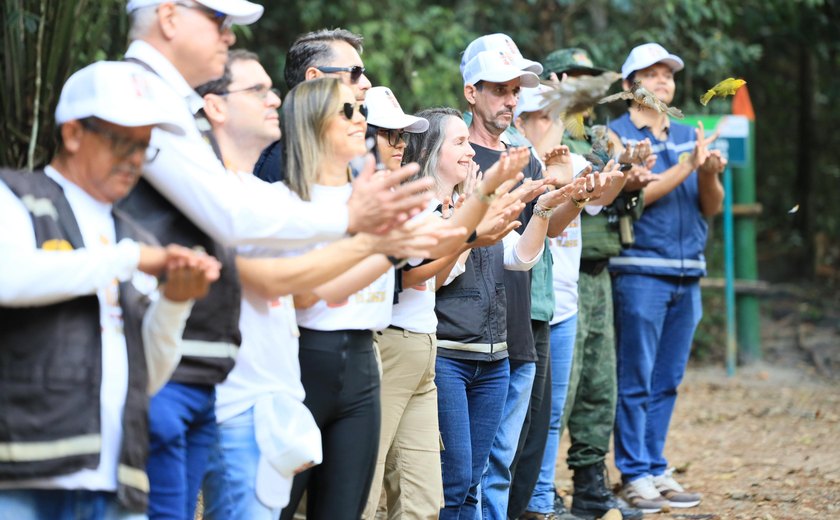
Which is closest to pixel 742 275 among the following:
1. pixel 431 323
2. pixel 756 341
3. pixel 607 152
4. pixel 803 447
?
pixel 756 341

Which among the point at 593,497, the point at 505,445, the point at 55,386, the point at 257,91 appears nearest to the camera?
the point at 55,386

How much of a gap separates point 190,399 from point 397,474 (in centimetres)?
137

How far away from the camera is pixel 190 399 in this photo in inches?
115

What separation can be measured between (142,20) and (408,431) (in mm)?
1797

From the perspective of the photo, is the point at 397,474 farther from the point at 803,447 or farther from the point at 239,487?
the point at 803,447

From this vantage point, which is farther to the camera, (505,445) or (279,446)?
(505,445)

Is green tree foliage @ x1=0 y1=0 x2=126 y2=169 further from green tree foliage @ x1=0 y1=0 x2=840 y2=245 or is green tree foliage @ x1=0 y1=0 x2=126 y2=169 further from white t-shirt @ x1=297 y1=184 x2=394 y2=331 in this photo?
white t-shirt @ x1=297 y1=184 x2=394 y2=331

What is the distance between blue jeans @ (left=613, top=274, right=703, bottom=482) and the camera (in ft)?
20.8

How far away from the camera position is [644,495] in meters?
6.22

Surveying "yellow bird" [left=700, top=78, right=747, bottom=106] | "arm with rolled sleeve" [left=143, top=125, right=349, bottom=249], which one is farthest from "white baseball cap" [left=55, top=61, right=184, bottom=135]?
"yellow bird" [left=700, top=78, right=747, bottom=106]

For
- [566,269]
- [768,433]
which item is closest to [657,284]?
[566,269]

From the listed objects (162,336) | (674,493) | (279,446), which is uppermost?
(162,336)

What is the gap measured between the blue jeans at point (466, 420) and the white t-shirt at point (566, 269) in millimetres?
1074

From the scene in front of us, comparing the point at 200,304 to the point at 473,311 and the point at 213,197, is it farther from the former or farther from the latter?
the point at 473,311
